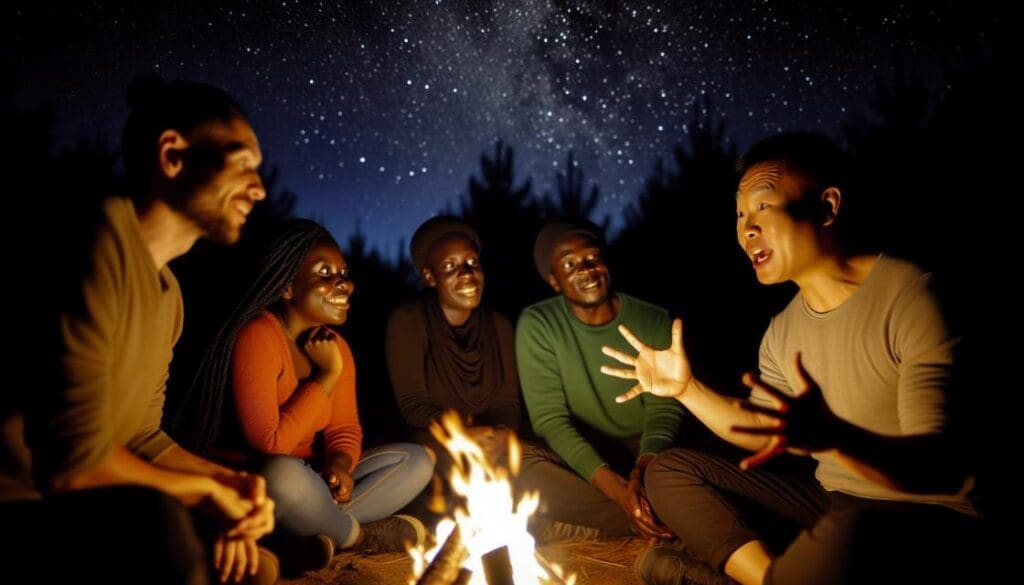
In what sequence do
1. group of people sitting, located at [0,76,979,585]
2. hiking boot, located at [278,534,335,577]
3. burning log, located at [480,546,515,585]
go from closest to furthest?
group of people sitting, located at [0,76,979,585] → burning log, located at [480,546,515,585] → hiking boot, located at [278,534,335,577]

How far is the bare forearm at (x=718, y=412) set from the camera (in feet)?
11.1

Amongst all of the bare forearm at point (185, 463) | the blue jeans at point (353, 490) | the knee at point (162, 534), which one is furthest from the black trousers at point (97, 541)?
the blue jeans at point (353, 490)

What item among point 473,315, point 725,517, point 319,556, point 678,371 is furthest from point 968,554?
point 473,315

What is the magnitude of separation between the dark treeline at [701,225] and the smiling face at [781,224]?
314 mm

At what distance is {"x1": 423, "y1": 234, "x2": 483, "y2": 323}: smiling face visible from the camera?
5.73 metres

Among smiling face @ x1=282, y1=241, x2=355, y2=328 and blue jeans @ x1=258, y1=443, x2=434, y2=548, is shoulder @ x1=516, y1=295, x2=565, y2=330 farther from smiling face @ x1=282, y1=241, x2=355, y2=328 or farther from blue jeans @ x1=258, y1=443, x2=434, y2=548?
smiling face @ x1=282, y1=241, x2=355, y2=328

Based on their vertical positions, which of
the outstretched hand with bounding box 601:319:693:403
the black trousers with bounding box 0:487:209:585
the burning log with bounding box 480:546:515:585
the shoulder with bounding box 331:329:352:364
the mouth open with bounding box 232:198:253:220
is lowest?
Result: the burning log with bounding box 480:546:515:585

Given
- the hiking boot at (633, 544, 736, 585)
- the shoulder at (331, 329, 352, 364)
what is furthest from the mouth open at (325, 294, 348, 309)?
the hiking boot at (633, 544, 736, 585)

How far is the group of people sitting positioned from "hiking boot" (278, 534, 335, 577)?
1 cm

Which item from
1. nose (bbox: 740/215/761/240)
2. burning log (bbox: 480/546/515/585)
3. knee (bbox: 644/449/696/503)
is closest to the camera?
burning log (bbox: 480/546/515/585)

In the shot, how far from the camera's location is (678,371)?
362 centimetres

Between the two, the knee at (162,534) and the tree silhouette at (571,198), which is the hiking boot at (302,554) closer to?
the knee at (162,534)

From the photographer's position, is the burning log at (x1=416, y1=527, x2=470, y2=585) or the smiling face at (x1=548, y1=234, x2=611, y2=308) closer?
the burning log at (x1=416, y1=527, x2=470, y2=585)

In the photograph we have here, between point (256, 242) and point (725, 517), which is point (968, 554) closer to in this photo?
point (725, 517)
